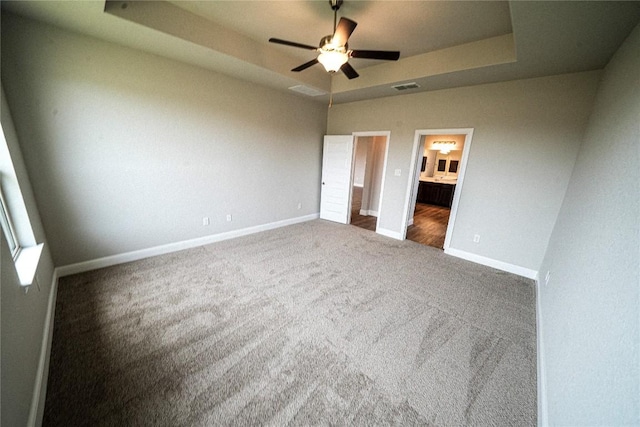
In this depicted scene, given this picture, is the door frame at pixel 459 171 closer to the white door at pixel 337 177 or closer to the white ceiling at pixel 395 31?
the white ceiling at pixel 395 31

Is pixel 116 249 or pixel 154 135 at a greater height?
pixel 154 135

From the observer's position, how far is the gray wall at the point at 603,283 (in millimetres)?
864

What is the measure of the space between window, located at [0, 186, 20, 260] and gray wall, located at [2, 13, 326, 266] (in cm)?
71

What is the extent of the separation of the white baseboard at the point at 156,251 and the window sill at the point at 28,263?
0.77 metres

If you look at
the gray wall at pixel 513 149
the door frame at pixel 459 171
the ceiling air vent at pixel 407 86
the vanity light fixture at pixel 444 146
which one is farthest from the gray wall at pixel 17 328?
the vanity light fixture at pixel 444 146

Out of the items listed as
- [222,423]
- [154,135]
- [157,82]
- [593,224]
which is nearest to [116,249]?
[154,135]

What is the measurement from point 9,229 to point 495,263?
17.7ft

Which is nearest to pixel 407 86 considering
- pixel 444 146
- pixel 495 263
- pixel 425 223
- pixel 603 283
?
pixel 495 263

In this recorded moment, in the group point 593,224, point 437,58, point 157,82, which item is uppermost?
point 437,58

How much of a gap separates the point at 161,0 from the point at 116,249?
288 cm

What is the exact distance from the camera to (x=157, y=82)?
288 centimetres

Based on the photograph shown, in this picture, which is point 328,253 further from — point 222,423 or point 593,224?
point 593,224

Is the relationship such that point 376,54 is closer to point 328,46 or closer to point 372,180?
point 328,46

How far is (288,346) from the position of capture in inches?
71.6
